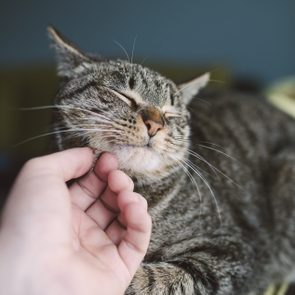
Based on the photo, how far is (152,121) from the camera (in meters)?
1.22

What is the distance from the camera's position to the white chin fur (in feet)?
3.97

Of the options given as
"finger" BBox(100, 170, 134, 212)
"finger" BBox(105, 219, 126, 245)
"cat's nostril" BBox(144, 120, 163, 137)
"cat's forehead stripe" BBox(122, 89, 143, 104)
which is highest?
"cat's forehead stripe" BBox(122, 89, 143, 104)

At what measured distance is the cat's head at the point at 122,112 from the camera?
1208 millimetres

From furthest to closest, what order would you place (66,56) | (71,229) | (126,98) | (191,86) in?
(191,86) → (66,56) → (126,98) → (71,229)

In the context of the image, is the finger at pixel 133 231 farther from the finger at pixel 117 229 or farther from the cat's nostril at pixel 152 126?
the cat's nostril at pixel 152 126

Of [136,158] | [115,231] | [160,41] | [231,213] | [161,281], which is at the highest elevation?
[136,158]

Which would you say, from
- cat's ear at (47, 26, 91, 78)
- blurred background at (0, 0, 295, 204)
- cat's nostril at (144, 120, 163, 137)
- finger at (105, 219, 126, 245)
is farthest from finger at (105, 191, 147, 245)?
blurred background at (0, 0, 295, 204)

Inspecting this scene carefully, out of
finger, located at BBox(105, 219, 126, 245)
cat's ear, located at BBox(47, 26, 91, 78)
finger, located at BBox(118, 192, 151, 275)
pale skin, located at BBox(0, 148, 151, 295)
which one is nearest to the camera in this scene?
pale skin, located at BBox(0, 148, 151, 295)

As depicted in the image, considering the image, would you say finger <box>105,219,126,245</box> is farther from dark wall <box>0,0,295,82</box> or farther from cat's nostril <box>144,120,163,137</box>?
dark wall <box>0,0,295,82</box>

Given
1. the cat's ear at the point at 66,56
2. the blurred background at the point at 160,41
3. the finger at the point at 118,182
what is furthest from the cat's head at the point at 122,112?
the blurred background at the point at 160,41

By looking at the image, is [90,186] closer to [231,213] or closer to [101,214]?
[101,214]

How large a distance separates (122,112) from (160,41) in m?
2.57

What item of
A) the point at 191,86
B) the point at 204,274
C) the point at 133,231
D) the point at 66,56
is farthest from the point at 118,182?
the point at 191,86

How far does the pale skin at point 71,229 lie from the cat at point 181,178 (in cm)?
10
